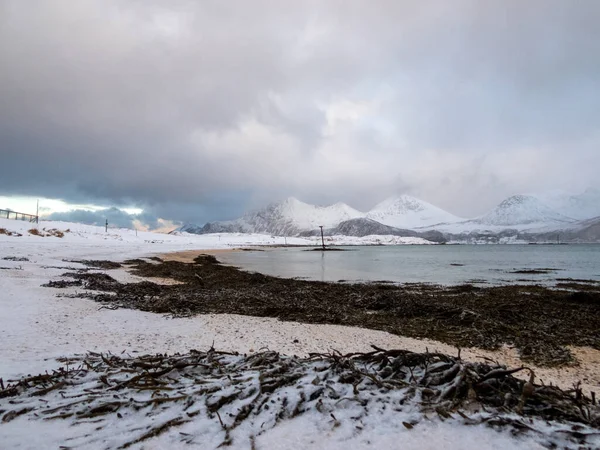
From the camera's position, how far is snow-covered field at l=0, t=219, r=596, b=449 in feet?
7.96

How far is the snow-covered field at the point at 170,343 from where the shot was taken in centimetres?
243

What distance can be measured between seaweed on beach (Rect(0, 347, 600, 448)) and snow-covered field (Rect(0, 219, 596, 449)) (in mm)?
75

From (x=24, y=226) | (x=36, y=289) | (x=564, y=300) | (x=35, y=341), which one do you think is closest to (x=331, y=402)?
(x=35, y=341)

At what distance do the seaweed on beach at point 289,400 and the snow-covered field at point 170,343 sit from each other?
0.07 m

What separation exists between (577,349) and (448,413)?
7.46 meters

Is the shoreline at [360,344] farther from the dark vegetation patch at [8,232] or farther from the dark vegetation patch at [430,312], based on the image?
the dark vegetation patch at [8,232]

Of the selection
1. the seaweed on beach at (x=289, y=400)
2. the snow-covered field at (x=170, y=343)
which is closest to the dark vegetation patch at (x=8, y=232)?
the snow-covered field at (x=170, y=343)

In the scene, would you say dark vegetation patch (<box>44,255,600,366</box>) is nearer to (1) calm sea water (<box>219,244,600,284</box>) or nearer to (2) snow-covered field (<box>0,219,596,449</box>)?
(2) snow-covered field (<box>0,219,596,449</box>)

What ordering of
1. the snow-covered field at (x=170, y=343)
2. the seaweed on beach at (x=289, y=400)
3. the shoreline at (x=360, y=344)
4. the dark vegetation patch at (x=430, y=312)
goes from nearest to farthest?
the snow-covered field at (x=170, y=343) < the seaweed on beach at (x=289, y=400) < the shoreline at (x=360, y=344) < the dark vegetation patch at (x=430, y=312)

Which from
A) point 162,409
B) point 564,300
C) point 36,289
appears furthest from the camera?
point 564,300

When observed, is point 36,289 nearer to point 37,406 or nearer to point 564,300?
point 37,406

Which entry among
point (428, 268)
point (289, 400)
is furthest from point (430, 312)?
point (428, 268)

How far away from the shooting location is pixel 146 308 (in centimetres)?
998

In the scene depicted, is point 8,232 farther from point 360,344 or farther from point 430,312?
point 430,312
